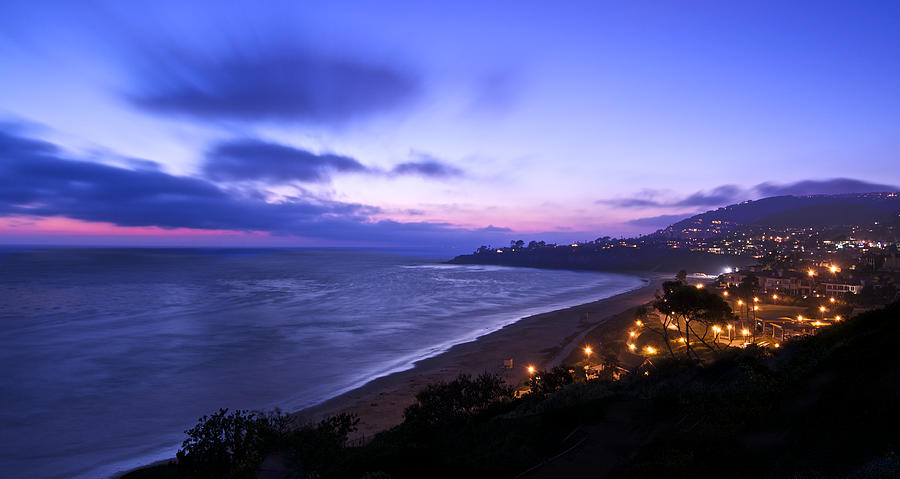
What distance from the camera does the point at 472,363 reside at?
27594mm

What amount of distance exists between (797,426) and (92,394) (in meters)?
30.2

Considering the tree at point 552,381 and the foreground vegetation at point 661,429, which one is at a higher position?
the foreground vegetation at point 661,429

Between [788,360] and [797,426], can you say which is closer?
[797,426]

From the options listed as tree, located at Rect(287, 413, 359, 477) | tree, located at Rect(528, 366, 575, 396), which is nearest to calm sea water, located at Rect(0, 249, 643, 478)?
tree, located at Rect(287, 413, 359, 477)

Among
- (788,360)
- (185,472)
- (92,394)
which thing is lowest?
(92,394)

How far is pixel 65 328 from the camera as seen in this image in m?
40.7

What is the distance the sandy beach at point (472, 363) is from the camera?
19.7m

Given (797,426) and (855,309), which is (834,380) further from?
(855,309)

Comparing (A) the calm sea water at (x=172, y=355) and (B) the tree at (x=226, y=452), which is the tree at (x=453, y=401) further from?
(A) the calm sea water at (x=172, y=355)

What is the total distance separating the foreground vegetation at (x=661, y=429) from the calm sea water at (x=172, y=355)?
6.16m

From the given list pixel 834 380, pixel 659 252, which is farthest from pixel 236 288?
pixel 659 252

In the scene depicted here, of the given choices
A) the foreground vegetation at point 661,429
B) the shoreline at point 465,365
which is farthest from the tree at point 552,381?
the shoreline at point 465,365

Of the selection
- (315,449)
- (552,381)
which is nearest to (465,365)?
(552,381)

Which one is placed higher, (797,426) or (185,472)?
(797,426)
